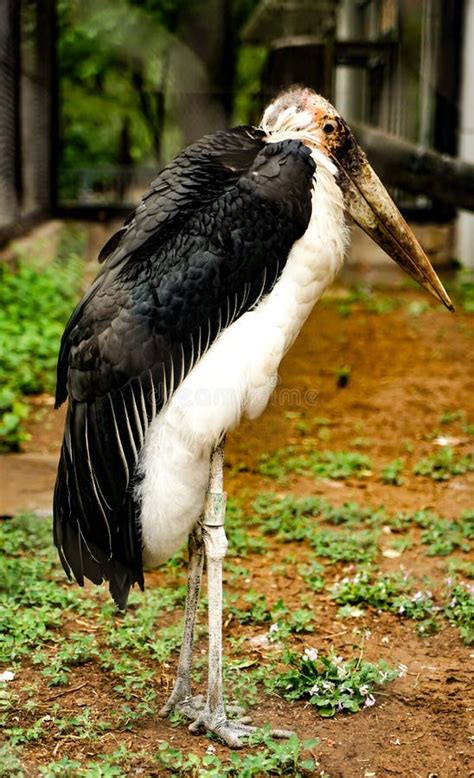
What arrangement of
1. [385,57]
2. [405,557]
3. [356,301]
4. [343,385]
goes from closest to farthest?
[405,557] → [343,385] → [356,301] → [385,57]

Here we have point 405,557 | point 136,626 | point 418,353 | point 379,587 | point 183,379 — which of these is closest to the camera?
point 183,379

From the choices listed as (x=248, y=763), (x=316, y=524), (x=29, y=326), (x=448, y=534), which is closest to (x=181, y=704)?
(x=248, y=763)

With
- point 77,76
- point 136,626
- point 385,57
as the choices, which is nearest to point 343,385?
point 136,626

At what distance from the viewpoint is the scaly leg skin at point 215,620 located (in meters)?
2.76

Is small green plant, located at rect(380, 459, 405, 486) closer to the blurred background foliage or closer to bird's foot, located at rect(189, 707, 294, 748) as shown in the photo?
bird's foot, located at rect(189, 707, 294, 748)

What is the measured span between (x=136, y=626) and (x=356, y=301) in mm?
5403

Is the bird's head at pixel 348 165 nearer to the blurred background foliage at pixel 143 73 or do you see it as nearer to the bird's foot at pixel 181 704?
the bird's foot at pixel 181 704

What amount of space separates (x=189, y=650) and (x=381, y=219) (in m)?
1.38

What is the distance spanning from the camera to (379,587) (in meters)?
3.60

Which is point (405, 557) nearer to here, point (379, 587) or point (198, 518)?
point (379, 587)

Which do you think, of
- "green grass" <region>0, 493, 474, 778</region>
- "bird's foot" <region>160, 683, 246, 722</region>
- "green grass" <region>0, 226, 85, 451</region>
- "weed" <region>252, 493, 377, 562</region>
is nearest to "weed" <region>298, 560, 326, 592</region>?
"green grass" <region>0, 493, 474, 778</region>

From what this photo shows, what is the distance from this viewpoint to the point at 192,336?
2729 millimetres

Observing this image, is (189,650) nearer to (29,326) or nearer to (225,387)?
(225,387)

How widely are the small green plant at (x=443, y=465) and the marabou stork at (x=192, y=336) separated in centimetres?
213
